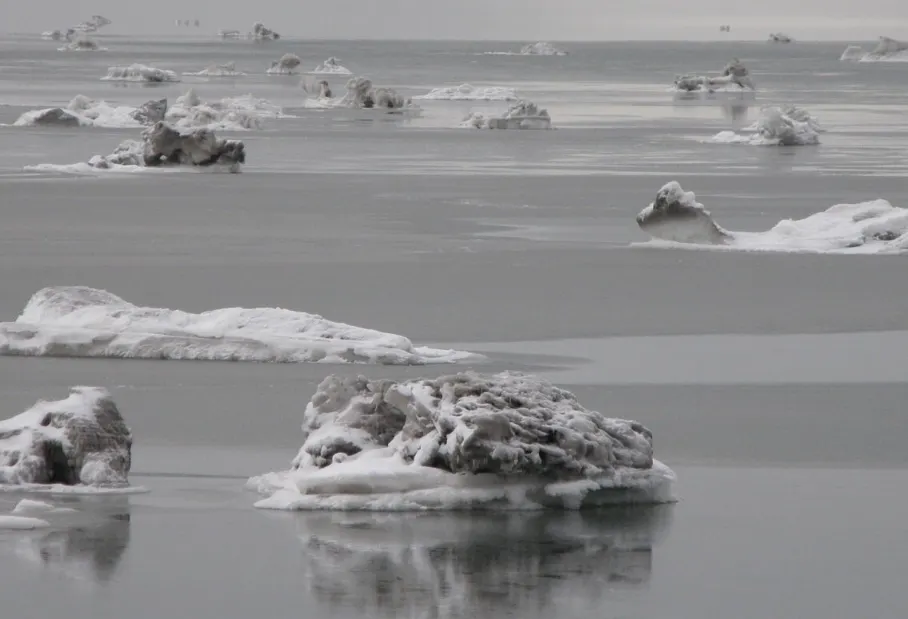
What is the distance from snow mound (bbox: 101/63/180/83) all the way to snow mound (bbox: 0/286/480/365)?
61.9 m

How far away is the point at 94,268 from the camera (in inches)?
598

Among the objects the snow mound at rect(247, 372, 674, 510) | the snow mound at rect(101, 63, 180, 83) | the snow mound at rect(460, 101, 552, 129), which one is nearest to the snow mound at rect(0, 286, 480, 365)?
the snow mound at rect(247, 372, 674, 510)

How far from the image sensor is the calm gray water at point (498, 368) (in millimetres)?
6035

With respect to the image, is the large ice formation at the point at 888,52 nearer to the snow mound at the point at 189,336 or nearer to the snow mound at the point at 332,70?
the snow mound at the point at 332,70

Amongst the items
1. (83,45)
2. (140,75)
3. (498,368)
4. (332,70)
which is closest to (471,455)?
(498,368)

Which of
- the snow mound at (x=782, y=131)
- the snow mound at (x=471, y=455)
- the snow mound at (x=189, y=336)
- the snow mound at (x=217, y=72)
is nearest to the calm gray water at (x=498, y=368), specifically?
the snow mound at (x=471, y=455)

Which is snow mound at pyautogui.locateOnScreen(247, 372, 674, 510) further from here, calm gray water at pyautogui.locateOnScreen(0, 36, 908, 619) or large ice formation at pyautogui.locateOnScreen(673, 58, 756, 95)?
large ice formation at pyautogui.locateOnScreen(673, 58, 756, 95)

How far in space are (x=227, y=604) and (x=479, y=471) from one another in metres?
1.45

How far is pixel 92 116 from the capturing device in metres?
39.2

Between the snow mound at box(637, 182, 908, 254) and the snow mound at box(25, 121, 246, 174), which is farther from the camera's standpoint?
the snow mound at box(25, 121, 246, 174)

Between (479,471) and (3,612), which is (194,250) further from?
(3,612)

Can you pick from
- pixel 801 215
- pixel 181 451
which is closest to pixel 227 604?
pixel 181 451

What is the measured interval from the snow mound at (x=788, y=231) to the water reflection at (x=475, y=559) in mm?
10251

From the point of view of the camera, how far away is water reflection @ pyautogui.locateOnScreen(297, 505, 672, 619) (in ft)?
19.0
